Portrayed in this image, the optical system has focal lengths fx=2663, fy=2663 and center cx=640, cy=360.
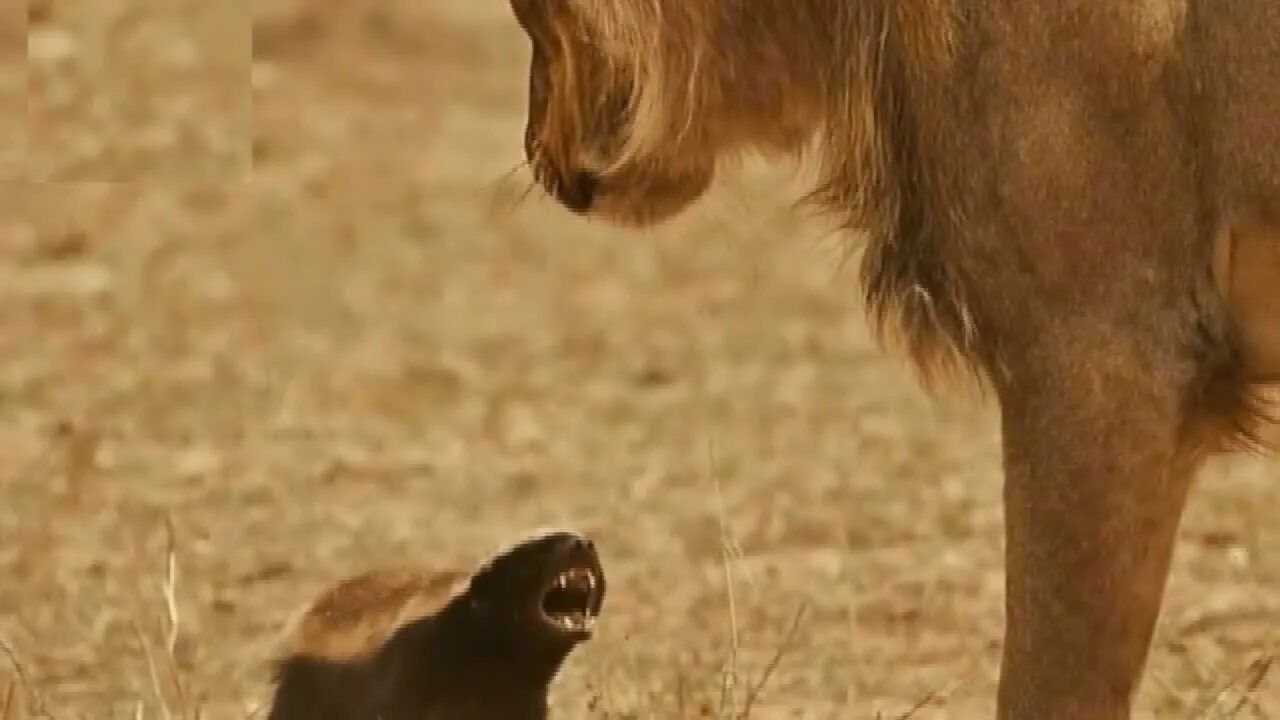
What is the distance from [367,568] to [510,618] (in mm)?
1572

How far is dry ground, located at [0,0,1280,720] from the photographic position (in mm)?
4445

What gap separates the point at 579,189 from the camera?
11.3 ft

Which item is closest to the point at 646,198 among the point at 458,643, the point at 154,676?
the point at 458,643

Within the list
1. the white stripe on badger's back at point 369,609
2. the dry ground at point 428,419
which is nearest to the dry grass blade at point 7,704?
the dry ground at point 428,419

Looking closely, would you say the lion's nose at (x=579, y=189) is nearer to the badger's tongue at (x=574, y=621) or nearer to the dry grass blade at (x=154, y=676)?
the badger's tongue at (x=574, y=621)

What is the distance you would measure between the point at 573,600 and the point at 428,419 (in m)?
2.72

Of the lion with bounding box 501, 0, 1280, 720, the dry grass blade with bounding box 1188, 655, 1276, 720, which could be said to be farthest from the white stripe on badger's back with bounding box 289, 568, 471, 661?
the dry grass blade with bounding box 1188, 655, 1276, 720

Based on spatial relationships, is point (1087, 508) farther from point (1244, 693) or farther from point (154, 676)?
point (154, 676)

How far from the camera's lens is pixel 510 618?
11.2 feet

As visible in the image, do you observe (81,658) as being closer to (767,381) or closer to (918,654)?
(918,654)

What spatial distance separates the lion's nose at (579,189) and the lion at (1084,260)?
1.50 feet

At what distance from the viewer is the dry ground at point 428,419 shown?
4445 millimetres

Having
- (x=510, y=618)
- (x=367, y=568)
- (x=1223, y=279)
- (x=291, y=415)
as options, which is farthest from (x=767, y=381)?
(x=1223, y=279)

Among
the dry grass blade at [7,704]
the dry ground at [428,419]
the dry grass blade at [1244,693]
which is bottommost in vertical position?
the dry ground at [428,419]
